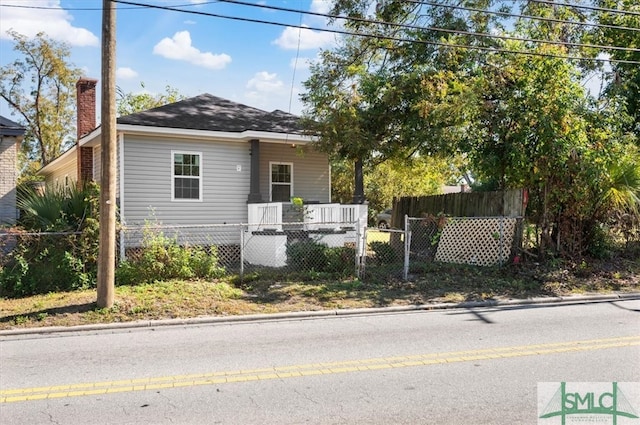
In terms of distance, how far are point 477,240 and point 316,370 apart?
9457 millimetres

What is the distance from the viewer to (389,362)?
6105 mm

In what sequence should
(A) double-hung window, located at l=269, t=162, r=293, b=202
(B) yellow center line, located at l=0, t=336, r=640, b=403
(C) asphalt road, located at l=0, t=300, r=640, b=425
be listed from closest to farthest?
(C) asphalt road, located at l=0, t=300, r=640, b=425 → (B) yellow center line, located at l=0, t=336, r=640, b=403 → (A) double-hung window, located at l=269, t=162, r=293, b=202

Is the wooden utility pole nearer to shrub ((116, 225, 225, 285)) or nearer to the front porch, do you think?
shrub ((116, 225, 225, 285))

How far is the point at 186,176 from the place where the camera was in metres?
15.6

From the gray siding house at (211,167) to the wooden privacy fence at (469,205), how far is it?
2.87 m

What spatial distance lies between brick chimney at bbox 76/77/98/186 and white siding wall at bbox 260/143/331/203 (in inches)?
250

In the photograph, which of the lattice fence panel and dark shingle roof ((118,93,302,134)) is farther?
dark shingle roof ((118,93,302,134))

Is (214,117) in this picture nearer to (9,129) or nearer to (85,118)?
(85,118)

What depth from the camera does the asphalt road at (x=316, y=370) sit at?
4.55 meters

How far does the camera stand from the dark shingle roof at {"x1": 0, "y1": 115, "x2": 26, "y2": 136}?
14602mm

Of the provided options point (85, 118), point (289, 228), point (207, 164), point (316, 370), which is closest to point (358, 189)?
point (289, 228)

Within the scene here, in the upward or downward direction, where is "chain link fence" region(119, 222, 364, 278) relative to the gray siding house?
downward

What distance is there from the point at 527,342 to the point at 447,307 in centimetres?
327

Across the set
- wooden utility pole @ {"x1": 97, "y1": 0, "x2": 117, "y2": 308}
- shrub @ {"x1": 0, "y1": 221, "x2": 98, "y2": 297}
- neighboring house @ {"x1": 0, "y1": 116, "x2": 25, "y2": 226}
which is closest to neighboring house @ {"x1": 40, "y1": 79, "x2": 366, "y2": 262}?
neighboring house @ {"x1": 0, "y1": 116, "x2": 25, "y2": 226}
